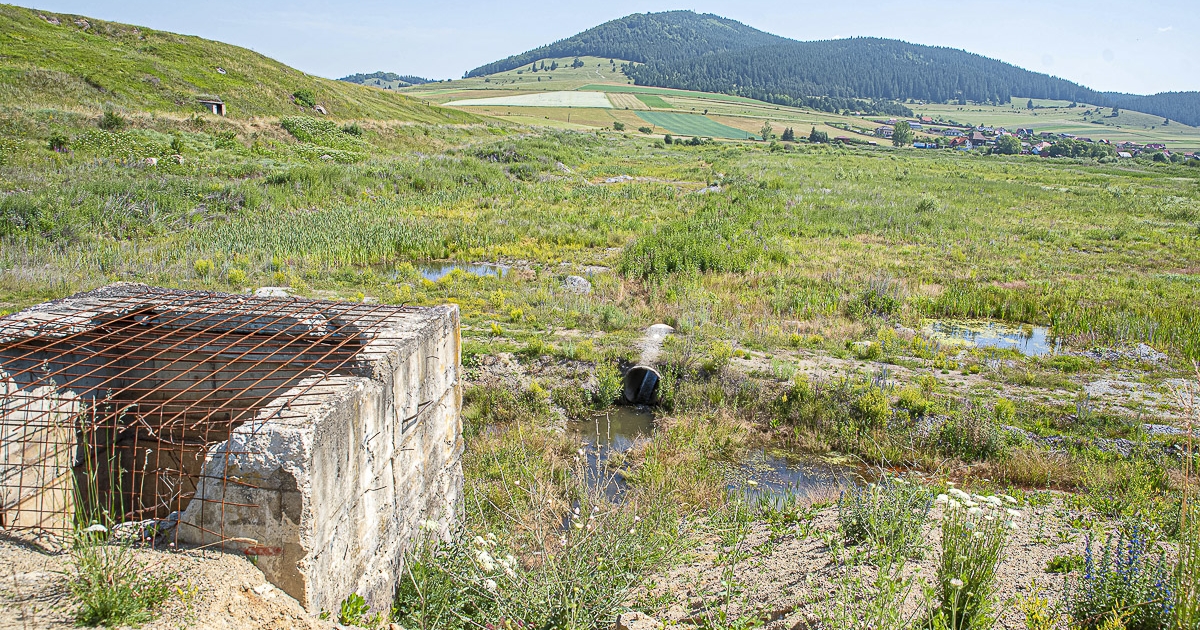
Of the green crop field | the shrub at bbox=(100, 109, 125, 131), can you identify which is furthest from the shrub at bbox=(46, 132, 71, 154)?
the green crop field

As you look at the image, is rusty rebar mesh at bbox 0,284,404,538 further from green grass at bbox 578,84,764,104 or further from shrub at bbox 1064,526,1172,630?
green grass at bbox 578,84,764,104

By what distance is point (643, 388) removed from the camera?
10531 mm

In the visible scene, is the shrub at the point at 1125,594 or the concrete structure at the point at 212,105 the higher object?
the concrete structure at the point at 212,105

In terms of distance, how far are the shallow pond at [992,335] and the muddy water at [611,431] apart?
657 centimetres

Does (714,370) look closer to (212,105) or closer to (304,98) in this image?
(212,105)

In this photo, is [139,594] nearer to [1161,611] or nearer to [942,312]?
[1161,611]

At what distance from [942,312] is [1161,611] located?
1186 cm

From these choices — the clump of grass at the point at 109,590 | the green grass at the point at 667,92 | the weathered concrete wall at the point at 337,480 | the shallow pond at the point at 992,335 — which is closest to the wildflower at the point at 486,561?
the weathered concrete wall at the point at 337,480

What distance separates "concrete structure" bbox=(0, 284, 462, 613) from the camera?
12.0 feet

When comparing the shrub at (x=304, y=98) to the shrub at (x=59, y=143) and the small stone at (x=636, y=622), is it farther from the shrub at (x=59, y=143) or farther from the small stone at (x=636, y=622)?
the small stone at (x=636, y=622)

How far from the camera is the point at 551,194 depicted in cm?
2967

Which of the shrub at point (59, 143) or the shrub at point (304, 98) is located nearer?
the shrub at point (59, 143)

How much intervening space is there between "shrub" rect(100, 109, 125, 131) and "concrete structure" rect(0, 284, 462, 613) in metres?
28.9

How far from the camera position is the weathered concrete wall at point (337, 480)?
11.9 feet
